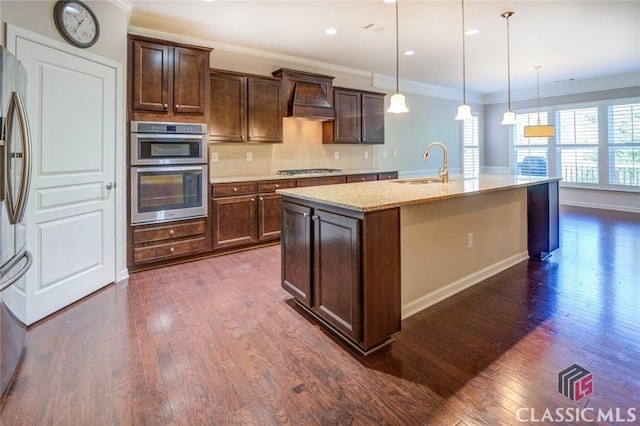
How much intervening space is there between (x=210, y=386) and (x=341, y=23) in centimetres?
378

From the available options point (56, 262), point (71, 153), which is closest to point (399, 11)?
point (71, 153)

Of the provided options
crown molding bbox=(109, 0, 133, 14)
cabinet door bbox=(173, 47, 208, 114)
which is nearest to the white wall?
crown molding bbox=(109, 0, 133, 14)

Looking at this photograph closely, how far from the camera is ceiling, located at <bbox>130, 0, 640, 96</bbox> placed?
352 centimetres

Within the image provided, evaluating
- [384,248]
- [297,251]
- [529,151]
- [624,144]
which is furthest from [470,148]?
[384,248]

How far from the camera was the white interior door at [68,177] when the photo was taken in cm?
249

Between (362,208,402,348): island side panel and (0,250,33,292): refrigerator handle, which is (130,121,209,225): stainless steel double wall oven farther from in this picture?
(362,208,402,348): island side panel

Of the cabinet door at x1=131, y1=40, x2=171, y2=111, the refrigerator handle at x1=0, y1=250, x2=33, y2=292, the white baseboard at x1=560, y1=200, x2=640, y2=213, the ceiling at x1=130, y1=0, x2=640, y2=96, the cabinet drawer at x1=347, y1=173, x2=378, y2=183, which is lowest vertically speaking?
the refrigerator handle at x1=0, y1=250, x2=33, y2=292

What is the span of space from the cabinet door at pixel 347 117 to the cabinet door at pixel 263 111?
1.10 meters

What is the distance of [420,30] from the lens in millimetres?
4137

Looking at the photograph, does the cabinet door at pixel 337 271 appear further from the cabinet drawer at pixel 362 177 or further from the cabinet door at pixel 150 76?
the cabinet drawer at pixel 362 177

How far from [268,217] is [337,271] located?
250cm

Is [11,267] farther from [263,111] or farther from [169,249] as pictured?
[263,111]

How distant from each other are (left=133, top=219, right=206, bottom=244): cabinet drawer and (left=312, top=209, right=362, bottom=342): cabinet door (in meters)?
2.08

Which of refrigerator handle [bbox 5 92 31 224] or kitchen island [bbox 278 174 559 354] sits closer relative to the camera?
refrigerator handle [bbox 5 92 31 224]
